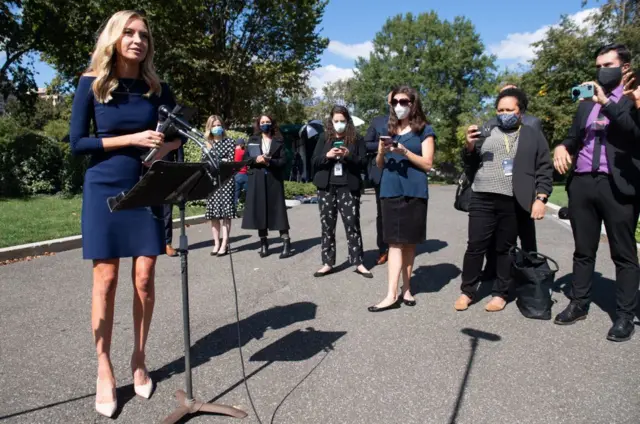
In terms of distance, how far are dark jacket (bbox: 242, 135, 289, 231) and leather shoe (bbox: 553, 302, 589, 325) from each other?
170 inches

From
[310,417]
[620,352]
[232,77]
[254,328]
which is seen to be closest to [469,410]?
[310,417]

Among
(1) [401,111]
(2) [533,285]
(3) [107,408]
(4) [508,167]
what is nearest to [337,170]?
(1) [401,111]

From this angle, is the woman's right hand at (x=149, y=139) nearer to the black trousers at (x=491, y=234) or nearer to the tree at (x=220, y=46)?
the black trousers at (x=491, y=234)

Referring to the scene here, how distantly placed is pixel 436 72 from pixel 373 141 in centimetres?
4856

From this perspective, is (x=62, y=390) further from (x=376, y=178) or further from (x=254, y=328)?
(x=376, y=178)

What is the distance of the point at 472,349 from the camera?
3961 millimetres

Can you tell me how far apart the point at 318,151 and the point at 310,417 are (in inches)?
159

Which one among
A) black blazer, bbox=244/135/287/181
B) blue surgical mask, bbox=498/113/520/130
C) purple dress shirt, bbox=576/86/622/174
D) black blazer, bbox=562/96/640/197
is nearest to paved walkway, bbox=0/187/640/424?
black blazer, bbox=562/96/640/197

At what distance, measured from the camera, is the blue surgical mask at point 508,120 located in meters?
4.80

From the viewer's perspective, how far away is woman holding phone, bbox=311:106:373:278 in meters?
6.40

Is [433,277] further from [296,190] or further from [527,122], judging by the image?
[296,190]

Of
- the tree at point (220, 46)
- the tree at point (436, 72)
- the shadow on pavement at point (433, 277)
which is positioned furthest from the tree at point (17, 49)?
the tree at point (436, 72)

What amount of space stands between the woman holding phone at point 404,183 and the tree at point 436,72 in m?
47.1

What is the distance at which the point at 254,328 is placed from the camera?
14.6ft
